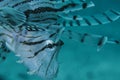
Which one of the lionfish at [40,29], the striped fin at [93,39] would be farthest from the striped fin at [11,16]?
the striped fin at [93,39]

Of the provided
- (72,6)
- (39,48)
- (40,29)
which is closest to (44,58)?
(39,48)

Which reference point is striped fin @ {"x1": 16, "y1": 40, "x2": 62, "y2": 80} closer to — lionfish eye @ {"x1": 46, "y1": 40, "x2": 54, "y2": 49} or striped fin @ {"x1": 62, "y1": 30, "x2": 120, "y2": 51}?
lionfish eye @ {"x1": 46, "y1": 40, "x2": 54, "y2": 49}

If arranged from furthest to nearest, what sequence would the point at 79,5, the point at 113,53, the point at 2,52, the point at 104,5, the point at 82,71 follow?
1. the point at 104,5
2. the point at 113,53
3. the point at 82,71
4. the point at 2,52
5. the point at 79,5

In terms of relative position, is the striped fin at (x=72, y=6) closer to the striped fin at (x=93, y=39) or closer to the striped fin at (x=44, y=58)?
the striped fin at (x=93, y=39)

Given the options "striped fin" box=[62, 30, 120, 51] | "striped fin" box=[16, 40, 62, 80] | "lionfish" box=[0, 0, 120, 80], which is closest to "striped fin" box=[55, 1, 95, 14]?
"lionfish" box=[0, 0, 120, 80]

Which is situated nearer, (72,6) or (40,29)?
(40,29)

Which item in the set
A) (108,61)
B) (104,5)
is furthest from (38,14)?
(104,5)

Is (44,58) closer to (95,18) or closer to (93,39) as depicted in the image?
(93,39)

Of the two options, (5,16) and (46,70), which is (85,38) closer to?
(46,70)
